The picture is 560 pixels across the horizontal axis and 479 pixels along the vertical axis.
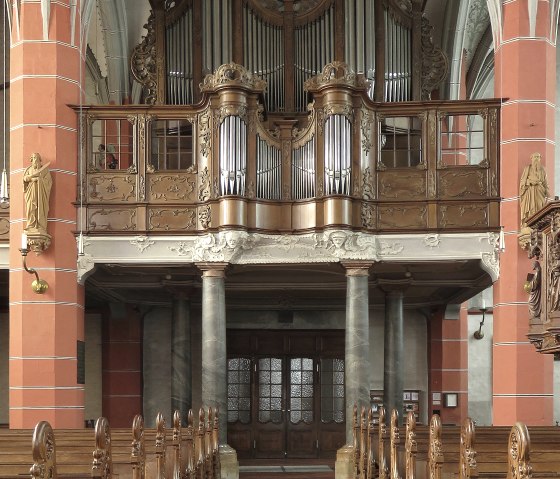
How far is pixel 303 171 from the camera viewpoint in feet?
60.2

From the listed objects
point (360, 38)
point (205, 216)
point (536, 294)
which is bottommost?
point (536, 294)

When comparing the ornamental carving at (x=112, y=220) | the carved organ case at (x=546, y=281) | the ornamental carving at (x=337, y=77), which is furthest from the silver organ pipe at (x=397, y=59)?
the carved organ case at (x=546, y=281)

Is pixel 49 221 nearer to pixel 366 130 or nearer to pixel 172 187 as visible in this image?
pixel 172 187

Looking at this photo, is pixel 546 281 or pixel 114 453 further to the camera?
pixel 546 281

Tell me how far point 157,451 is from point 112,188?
32.1 ft

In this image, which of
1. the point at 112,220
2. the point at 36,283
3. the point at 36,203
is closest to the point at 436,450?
the point at 36,283

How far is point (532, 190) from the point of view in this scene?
56.3 feet

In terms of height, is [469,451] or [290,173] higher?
[290,173]

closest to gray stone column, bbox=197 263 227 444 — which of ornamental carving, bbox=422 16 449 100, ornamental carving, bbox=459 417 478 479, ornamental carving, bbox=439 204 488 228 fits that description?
ornamental carving, bbox=439 204 488 228

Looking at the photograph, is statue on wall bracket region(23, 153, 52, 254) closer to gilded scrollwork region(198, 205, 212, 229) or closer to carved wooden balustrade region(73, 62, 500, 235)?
carved wooden balustrade region(73, 62, 500, 235)

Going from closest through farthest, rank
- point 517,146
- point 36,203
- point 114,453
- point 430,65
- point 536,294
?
1. point 114,453
2. point 536,294
3. point 36,203
4. point 517,146
5. point 430,65

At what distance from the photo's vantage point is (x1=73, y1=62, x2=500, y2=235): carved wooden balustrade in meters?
17.9

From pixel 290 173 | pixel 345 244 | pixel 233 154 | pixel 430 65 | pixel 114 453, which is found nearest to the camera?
pixel 114 453

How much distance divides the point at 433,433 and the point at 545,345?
3.23 metres
